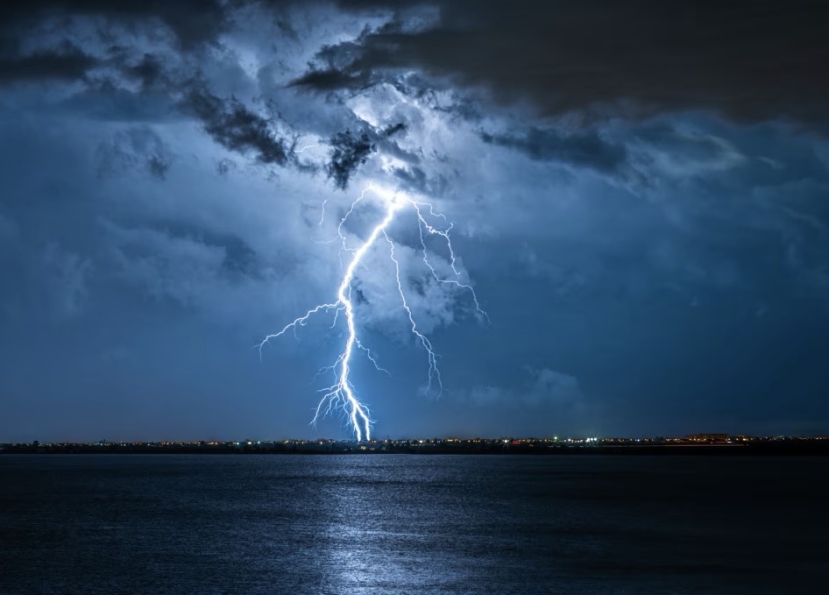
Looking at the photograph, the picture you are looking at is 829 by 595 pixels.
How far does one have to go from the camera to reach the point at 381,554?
118 feet

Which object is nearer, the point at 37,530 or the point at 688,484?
the point at 37,530

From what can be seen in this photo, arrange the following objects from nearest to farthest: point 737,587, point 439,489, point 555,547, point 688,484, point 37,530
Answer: point 737,587 < point 555,547 < point 37,530 < point 439,489 < point 688,484

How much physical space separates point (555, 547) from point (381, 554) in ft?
24.3

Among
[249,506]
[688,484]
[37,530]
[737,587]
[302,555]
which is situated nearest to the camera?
[737,587]

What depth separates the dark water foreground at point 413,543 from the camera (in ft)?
97.2

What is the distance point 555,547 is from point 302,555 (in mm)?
10269

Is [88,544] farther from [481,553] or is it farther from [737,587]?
[737,587]

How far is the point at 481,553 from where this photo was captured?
36625mm

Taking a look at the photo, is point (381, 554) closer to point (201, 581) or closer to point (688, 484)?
point (201, 581)

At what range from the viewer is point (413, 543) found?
3928 centimetres

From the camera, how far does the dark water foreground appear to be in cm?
2964

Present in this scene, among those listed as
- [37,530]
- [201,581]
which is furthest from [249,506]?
[201,581]

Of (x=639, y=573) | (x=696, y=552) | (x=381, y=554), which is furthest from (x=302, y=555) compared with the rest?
(x=696, y=552)

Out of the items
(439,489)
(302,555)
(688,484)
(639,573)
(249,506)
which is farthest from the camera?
(688,484)
